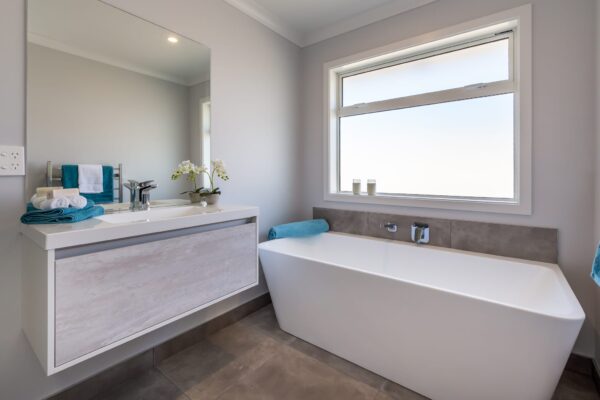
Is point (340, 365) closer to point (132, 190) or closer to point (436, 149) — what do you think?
point (132, 190)

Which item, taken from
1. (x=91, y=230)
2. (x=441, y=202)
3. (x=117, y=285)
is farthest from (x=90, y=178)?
(x=441, y=202)

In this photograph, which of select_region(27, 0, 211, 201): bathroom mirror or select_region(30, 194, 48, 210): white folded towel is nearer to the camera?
select_region(30, 194, 48, 210): white folded towel

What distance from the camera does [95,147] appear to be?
5.09 ft

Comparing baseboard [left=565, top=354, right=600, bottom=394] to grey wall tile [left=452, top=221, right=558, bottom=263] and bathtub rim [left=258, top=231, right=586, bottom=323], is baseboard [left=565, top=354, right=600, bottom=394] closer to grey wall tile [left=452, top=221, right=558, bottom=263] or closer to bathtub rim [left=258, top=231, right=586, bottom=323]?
bathtub rim [left=258, top=231, right=586, bottom=323]

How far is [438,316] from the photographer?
1396mm

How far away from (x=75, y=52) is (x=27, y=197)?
0.78 m

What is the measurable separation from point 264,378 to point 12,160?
5.56 ft

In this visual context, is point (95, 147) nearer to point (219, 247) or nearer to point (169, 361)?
point (219, 247)

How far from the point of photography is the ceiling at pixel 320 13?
2291mm

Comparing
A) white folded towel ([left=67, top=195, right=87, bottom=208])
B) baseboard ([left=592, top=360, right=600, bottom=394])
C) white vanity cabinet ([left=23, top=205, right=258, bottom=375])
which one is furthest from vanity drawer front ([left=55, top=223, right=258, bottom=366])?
baseboard ([left=592, top=360, right=600, bottom=394])

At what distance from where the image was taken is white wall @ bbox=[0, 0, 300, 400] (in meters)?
1.27

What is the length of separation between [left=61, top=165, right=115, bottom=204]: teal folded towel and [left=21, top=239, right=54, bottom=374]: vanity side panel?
1.10 ft

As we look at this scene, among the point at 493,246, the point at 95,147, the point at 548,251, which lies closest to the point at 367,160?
the point at 493,246

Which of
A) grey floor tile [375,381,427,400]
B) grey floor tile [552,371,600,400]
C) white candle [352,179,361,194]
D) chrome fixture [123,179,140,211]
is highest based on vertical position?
white candle [352,179,361,194]
